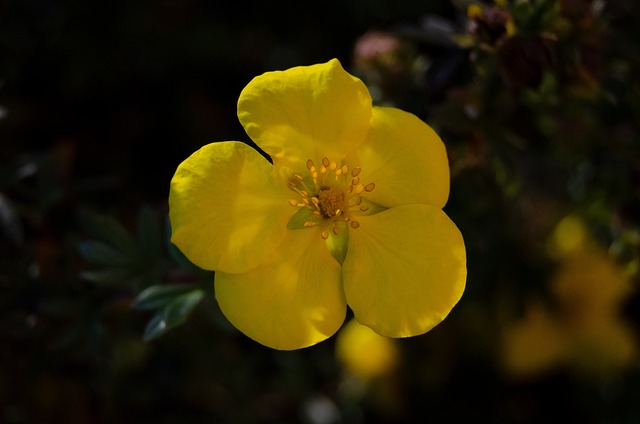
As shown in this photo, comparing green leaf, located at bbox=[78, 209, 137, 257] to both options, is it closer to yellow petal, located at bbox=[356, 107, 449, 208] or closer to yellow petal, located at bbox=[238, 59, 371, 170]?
yellow petal, located at bbox=[238, 59, 371, 170]

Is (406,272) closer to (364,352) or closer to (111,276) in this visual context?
(111,276)

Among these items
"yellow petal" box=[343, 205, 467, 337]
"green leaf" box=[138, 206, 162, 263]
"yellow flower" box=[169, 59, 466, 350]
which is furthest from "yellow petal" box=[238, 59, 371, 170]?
"green leaf" box=[138, 206, 162, 263]

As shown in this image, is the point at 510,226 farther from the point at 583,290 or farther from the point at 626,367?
the point at 626,367

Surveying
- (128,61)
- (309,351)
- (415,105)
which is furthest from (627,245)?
(128,61)

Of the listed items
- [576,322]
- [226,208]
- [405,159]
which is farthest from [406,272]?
[576,322]

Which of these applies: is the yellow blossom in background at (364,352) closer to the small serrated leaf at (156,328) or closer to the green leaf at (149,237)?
the green leaf at (149,237)

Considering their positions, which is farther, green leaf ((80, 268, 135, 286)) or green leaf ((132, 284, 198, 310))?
green leaf ((80, 268, 135, 286))
